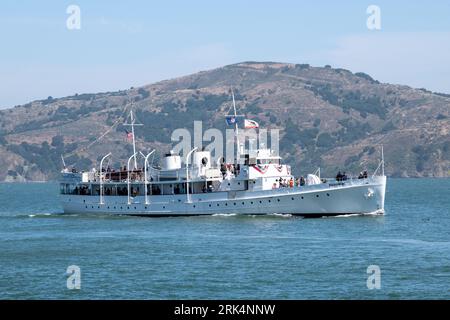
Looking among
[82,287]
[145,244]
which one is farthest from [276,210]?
[82,287]

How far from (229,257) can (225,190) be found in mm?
25394

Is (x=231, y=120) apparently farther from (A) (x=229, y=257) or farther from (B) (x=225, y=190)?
(A) (x=229, y=257)

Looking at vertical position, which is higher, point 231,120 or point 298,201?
point 231,120

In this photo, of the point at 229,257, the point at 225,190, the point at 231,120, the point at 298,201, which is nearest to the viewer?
the point at 229,257

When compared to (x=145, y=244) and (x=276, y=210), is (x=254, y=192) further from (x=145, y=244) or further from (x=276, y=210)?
(x=145, y=244)

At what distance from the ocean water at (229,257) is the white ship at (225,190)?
1637mm

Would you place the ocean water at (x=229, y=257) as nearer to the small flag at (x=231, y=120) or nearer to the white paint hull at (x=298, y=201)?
the white paint hull at (x=298, y=201)

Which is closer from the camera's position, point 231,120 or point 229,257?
point 229,257

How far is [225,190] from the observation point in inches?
3054

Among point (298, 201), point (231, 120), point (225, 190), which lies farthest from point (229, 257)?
point (231, 120)

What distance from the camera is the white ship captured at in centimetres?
7450

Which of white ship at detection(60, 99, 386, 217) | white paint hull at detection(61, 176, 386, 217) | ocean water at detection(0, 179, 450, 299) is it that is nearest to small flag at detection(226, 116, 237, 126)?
white ship at detection(60, 99, 386, 217)

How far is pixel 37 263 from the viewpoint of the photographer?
169 feet

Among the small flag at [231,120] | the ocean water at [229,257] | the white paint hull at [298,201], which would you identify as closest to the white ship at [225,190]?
the white paint hull at [298,201]
